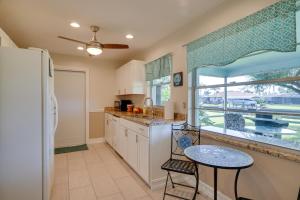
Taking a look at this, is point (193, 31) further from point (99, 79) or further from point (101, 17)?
point (99, 79)

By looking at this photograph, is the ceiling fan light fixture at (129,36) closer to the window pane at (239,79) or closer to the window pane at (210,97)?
the window pane at (210,97)

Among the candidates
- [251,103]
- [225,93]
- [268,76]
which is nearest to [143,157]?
[225,93]

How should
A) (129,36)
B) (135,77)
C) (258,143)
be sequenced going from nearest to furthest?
(258,143) < (129,36) < (135,77)

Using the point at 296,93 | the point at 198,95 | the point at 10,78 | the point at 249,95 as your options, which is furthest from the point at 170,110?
the point at 10,78

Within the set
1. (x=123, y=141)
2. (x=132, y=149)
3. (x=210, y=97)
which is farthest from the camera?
(x=123, y=141)

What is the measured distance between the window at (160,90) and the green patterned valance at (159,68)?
150 millimetres

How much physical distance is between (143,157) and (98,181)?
0.84m

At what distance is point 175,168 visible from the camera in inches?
81.8

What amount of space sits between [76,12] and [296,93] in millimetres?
2729

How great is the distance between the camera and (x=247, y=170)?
182 cm

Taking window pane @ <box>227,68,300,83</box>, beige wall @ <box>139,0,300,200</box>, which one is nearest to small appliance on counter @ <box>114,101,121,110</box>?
beige wall @ <box>139,0,300,200</box>

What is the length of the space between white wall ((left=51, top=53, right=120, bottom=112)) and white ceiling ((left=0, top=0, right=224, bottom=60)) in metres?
1.28

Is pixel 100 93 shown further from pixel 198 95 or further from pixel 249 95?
pixel 249 95

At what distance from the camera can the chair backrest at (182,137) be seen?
8.00 feet
